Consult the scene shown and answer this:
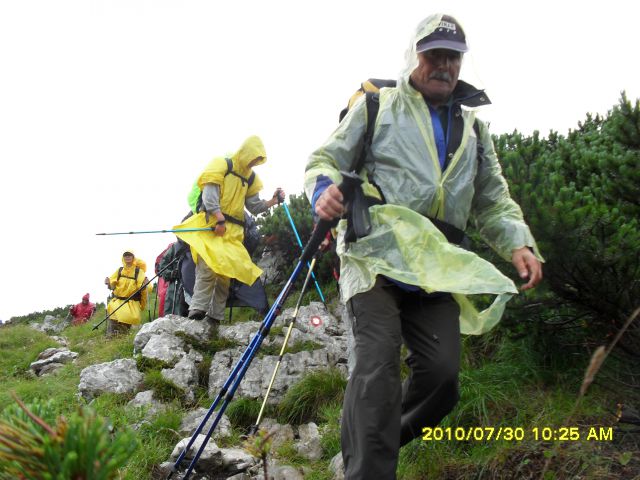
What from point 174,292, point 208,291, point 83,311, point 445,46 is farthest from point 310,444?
point 83,311

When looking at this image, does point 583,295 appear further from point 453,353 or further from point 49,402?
point 49,402

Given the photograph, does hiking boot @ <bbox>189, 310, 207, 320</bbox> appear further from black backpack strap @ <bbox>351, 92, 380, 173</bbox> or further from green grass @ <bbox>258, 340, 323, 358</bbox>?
black backpack strap @ <bbox>351, 92, 380, 173</bbox>

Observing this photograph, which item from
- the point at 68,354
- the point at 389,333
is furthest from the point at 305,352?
the point at 68,354

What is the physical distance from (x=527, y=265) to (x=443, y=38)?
52.8 inches

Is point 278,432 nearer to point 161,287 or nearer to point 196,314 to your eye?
point 196,314

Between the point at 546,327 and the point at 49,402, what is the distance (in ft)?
13.6

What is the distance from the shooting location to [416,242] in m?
2.99

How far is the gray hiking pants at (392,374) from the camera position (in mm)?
2668

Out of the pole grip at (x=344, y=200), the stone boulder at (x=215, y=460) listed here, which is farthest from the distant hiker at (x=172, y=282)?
the pole grip at (x=344, y=200)

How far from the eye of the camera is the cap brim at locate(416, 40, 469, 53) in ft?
10.4

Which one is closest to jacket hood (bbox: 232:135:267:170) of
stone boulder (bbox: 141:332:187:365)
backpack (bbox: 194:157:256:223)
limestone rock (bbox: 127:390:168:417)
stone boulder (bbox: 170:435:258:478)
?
backpack (bbox: 194:157:256:223)

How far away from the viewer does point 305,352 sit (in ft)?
21.5

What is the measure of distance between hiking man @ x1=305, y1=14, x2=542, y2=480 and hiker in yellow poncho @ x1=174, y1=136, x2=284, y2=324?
5.27 metres

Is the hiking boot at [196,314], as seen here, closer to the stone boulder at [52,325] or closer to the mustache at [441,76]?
the mustache at [441,76]
